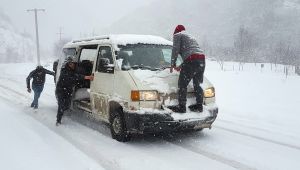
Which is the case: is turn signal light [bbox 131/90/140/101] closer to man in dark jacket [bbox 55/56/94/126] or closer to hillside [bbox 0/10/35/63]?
man in dark jacket [bbox 55/56/94/126]

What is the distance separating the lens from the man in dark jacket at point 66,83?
9039 mm

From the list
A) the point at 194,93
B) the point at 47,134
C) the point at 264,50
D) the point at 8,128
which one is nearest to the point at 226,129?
the point at 194,93

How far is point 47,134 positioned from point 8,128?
1223 millimetres

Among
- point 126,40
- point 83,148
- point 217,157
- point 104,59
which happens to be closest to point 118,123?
point 83,148

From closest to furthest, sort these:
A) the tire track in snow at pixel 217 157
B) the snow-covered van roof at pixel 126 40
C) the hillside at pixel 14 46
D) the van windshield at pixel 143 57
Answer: the tire track in snow at pixel 217 157 → the van windshield at pixel 143 57 → the snow-covered van roof at pixel 126 40 → the hillside at pixel 14 46

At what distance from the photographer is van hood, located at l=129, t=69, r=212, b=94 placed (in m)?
6.68

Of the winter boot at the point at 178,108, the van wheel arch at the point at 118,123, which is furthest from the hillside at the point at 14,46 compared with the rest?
the winter boot at the point at 178,108

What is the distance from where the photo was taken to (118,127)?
279 inches

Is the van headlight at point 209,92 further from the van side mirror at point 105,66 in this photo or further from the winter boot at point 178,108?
the van side mirror at point 105,66

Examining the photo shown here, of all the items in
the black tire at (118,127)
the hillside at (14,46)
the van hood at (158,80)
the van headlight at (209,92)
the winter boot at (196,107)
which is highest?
the hillside at (14,46)

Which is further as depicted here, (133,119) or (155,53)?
(155,53)

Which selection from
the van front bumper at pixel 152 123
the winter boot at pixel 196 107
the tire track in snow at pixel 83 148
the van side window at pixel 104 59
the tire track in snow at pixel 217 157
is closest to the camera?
the tire track in snow at pixel 217 157

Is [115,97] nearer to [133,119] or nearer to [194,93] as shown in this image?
[133,119]

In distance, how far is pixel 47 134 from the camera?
309 inches
